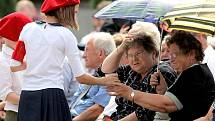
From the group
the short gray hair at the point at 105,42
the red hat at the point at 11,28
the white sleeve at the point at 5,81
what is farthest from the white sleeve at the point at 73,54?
the short gray hair at the point at 105,42

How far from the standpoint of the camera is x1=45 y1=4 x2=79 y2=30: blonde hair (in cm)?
617

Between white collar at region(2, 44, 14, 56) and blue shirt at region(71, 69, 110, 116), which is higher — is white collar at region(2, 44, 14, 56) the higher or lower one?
the higher one

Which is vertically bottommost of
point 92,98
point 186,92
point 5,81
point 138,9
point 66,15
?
point 92,98

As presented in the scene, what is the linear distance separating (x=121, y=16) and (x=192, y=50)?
3.39 ft

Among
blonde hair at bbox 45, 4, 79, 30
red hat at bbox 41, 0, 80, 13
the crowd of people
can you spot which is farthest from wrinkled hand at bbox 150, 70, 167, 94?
red hat at bbox 41, 0, 80, 13

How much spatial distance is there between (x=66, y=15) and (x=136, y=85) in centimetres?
100

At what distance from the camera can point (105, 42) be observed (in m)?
7.56

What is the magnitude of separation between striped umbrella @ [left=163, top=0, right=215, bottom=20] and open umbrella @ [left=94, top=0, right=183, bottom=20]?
669 millimetres

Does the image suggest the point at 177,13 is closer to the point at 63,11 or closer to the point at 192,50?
the point at 192,50

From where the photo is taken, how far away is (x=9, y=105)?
7.05 metres

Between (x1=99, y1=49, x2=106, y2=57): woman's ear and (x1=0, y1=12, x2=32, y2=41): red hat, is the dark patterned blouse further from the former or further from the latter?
(x1=0, y1=12, x2=32, y2=41): red hat

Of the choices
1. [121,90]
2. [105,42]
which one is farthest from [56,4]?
[105,42]

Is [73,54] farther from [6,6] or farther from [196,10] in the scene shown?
[6,6]

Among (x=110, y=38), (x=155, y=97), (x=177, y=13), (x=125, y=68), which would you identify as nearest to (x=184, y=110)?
(x=155, y=97)
